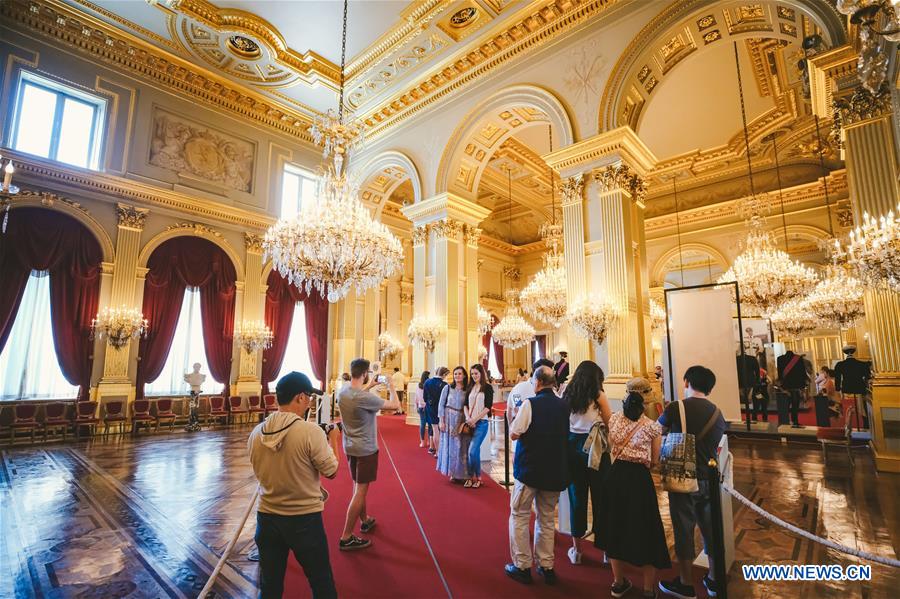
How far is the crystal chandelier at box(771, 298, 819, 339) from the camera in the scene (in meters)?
11.2

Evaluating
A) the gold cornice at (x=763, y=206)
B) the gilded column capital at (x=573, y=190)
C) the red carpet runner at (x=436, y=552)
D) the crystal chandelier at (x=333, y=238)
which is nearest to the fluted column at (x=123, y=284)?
the crystal chandelier at (x=333, y=238)

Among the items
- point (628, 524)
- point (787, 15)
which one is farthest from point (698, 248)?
point (628, 524)

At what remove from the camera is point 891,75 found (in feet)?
17.5

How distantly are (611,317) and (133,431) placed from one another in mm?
9922

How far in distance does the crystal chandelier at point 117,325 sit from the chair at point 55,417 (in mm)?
1446

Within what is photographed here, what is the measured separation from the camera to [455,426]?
5168 mm

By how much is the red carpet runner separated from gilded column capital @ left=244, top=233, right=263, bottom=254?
8428 millimetres

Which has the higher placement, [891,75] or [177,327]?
[891,75]

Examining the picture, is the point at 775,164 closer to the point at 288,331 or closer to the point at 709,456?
the point at 709,456

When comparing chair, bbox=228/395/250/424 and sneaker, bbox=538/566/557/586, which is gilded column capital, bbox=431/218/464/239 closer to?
chair, bbox=228/395/250/424

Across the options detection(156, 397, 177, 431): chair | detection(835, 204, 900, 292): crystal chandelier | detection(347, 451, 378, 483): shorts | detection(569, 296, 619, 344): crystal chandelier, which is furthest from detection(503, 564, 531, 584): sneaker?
detection(156, 397, 177, 431): chair

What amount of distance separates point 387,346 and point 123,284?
23.2ft

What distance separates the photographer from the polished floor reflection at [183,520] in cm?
287

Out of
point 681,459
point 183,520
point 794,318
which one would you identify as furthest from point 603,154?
point 794,318
